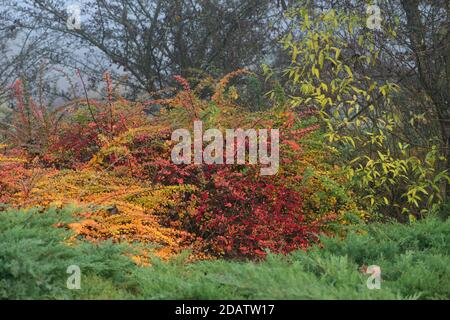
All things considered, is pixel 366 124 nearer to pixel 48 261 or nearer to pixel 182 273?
pixel 182 273

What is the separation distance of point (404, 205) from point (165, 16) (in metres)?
4.69

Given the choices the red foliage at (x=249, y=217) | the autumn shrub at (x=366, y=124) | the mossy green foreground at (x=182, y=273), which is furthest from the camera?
the autumn shrub at (x=366, y=124)

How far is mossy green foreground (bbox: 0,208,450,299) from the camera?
2.71 metres

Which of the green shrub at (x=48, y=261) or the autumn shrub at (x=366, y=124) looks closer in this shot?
the green shrub at (x=48, y=261)

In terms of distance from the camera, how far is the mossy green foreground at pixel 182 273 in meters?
2.71

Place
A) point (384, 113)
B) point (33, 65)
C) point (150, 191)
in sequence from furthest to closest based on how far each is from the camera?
point (33, 65)
point (384, 113)
point (150, 191)

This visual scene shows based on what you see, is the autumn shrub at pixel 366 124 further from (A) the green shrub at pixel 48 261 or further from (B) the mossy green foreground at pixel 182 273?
(A) the green shrub at pixel 48 261

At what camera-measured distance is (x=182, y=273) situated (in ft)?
10.4

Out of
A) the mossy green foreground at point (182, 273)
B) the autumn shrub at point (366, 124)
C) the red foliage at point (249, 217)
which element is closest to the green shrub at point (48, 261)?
the mossy green foreground at point (182, 273)

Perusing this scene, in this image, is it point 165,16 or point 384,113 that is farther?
point 165,16

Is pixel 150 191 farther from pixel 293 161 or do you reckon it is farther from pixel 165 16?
pixel 165 16

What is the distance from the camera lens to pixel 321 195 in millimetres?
5051

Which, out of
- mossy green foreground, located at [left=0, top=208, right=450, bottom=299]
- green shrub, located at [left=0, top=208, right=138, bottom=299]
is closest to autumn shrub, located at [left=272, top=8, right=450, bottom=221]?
mossy green foreground, located at [left=0, top=208, right=450, bottom=299]

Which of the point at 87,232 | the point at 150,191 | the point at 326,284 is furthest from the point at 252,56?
the point at 326,284
